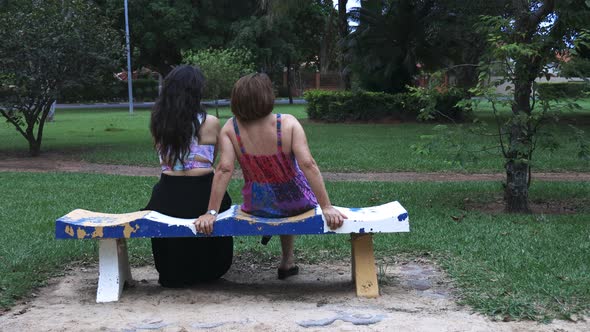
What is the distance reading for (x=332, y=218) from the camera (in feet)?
14.2

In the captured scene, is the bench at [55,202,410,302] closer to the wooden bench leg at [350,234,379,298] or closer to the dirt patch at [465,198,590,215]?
the wooden bench leg at [350,234,379,298]

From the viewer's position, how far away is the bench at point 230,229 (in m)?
4.37

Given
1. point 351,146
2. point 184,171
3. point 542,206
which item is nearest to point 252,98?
point 184,171

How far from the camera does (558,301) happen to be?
4.16 metres

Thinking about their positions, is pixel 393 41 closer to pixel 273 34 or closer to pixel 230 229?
pixel 273 34

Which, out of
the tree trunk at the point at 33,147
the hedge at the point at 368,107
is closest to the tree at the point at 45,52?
the tree trunk at the point at 33,147

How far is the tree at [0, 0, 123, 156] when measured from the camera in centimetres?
1471

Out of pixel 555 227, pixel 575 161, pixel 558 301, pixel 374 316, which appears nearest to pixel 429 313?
pixel 374 316

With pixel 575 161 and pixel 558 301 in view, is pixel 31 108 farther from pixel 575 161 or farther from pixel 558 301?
pixel 558 301

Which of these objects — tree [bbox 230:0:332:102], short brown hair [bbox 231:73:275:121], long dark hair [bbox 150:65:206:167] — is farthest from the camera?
tree [bbox 230:0:332:102]

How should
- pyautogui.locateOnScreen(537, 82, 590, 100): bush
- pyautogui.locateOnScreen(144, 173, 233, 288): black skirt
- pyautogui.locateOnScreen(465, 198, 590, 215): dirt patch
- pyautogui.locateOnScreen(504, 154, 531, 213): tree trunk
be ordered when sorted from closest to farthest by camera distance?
pyautogui.locateOnScreen(144, 173, 233, 288): black skirt
pyautogui.locateOnScreen(537, 82, 590, 100): bush
pyautogui.locateOnScreen(504, 154, 531, 213): tree trunk
pyautogui.locateOnScreen(465, 198, 590, 215): dirt patch

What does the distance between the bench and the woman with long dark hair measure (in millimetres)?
238

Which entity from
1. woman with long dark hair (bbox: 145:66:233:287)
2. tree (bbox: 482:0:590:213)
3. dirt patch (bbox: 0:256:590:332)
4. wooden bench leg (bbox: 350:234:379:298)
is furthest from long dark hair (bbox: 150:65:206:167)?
tree (bbox: 482:0:590:213)

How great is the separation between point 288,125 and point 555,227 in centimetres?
351
